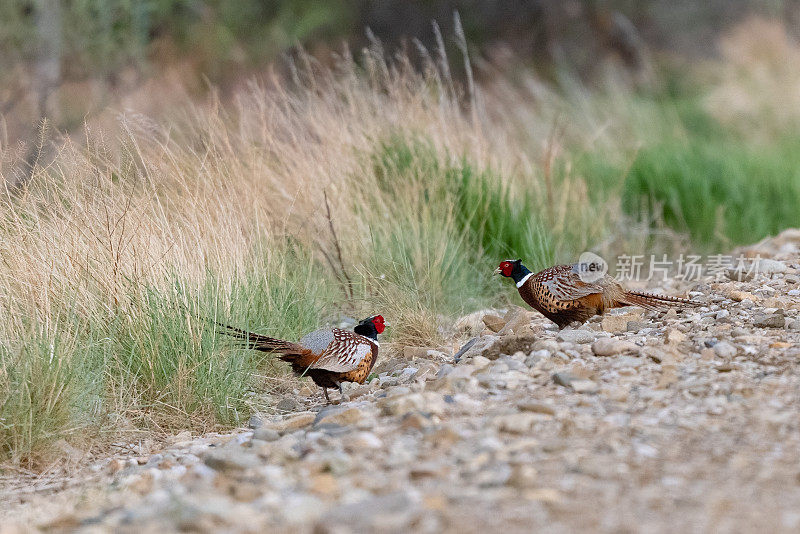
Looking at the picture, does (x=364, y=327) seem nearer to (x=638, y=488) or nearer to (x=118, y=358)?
(x=118, y=358)

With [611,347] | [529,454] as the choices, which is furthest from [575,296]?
[529,454]

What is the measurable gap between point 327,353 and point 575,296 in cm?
120

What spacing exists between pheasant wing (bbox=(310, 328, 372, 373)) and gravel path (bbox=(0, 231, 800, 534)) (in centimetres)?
17

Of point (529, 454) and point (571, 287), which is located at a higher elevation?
point (571, 287)

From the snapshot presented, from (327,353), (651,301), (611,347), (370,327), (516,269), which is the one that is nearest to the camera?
(611,347)

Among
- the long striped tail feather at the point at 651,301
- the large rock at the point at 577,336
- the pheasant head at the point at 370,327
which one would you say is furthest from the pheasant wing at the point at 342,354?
the long striped tail feather at the point at 651,301

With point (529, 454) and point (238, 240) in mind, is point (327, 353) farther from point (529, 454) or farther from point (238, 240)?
point (529, 454)

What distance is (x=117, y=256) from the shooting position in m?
4.02

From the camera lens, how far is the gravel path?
7.38 ft

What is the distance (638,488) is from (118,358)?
2.43m

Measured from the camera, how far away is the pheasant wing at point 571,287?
4348 mm

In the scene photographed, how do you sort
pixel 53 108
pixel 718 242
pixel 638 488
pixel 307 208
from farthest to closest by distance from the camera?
pixel 53 108
pixel 718 242
pixel 307 208
pixel 638 488

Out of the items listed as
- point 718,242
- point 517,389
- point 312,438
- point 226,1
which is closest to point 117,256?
point 312,438

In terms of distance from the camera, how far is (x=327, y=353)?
3961 mm
